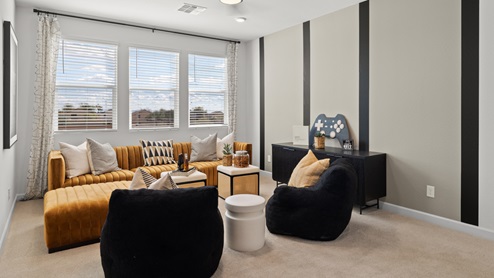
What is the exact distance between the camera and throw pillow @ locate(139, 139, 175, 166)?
4.96m

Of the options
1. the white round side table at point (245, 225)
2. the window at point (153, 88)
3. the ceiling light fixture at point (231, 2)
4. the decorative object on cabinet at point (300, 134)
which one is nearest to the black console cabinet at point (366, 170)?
the decorative object on cabinet at point (300, 134)

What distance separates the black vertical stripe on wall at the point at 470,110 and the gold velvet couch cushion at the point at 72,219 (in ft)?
11.8

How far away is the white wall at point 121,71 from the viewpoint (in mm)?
4527

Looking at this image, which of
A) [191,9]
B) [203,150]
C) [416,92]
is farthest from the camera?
[203,150]

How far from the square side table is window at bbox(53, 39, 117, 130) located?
214 centimetres

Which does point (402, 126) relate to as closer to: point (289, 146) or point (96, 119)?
point (289, 146)

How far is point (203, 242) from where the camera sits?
2223 mm

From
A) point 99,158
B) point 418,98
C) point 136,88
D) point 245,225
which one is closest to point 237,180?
point 245,225

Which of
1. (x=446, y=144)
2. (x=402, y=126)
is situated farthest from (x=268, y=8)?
(x=446, y=144)

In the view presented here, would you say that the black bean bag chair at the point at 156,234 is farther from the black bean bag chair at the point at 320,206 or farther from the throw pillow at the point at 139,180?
the black bean bag chair at the point at 320,206

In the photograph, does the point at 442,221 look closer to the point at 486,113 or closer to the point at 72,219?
the point at 486,113

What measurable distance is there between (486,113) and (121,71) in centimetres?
492

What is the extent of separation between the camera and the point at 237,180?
14.1 ft

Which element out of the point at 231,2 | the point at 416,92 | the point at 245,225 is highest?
the point at 231,2
